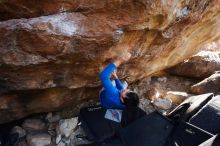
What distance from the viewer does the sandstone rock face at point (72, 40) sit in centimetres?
497

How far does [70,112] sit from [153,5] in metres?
2.74

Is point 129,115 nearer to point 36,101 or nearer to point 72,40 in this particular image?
point 36,101

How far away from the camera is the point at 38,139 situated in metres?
6.13

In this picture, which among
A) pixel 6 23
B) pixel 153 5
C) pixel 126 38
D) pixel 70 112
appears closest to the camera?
pixel 6 23

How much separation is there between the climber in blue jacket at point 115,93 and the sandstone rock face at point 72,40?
0.20m

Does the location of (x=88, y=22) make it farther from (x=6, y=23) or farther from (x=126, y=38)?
(x=6, y=23)

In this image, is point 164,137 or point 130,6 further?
point 164,137

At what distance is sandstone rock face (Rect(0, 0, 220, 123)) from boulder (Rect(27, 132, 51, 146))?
0.43 metres

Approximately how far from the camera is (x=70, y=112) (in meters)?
6.75

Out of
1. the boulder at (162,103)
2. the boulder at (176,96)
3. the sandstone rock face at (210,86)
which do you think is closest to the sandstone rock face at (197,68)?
the sandstone rock face at (210,86)

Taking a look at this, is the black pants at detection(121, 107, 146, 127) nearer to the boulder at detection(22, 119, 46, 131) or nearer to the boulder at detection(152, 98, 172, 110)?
the boulder at detection(152, 98, 172, 110)

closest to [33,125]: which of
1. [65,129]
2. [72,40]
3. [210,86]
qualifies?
[65,129]

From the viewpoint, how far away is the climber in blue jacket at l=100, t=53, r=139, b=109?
5.60m

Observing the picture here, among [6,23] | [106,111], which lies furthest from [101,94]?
[6,23]
